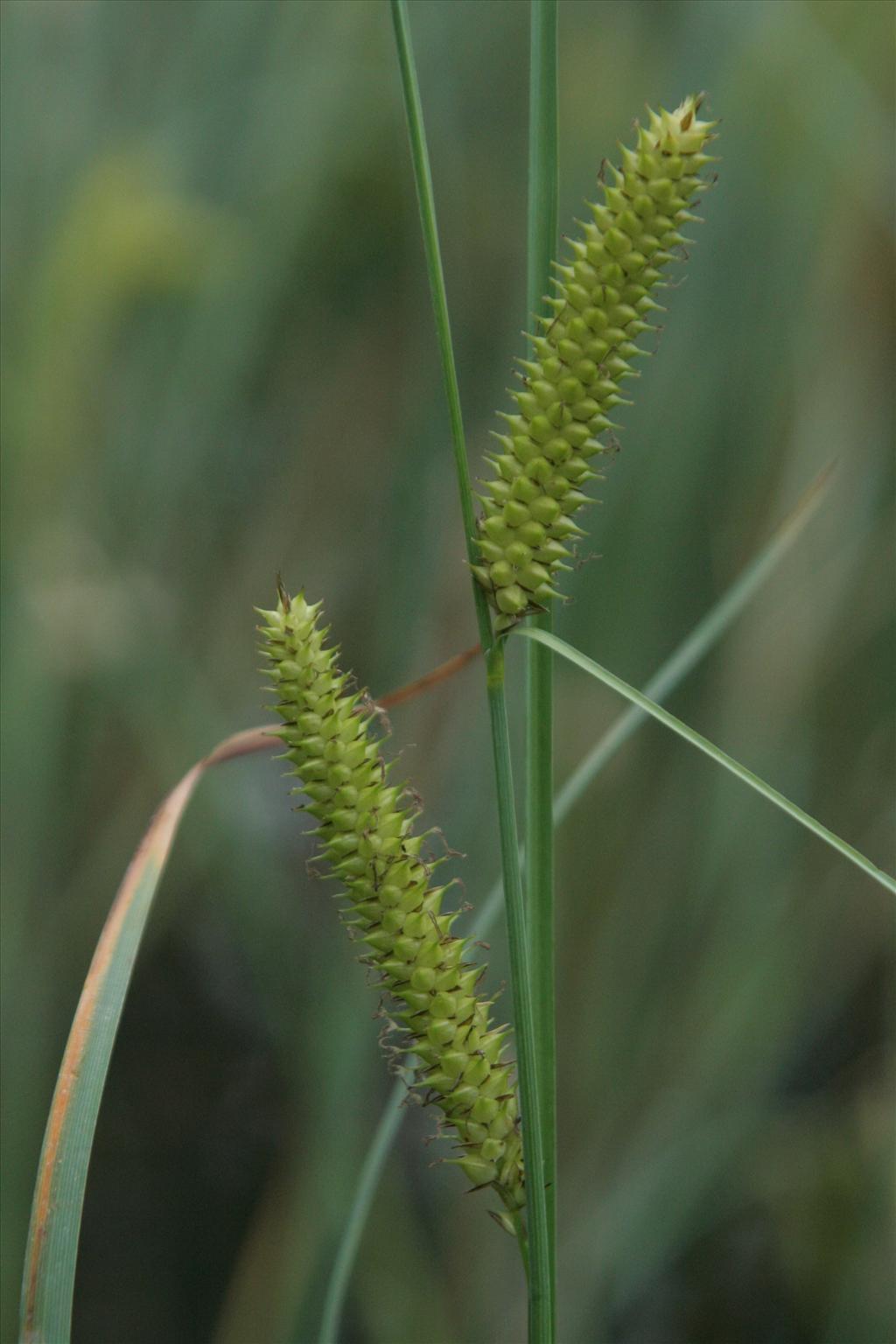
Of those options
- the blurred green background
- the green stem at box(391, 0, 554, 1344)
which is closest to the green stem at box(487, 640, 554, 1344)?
the green stem at box(391, 0, 554, 1344)

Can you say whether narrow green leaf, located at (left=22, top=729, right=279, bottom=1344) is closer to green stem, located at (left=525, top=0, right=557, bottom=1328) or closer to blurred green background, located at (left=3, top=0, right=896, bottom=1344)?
green stem, located at (left=525, top=0, right=557, bottom=1328)

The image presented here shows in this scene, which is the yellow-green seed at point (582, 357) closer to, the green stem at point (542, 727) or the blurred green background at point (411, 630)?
the green stem at point (542, 727)

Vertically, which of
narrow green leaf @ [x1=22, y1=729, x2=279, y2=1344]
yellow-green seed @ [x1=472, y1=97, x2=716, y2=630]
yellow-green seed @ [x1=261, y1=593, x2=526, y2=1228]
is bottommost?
narrow green leaf @ [x1=22, y1=729, x2=279, y2=1344]

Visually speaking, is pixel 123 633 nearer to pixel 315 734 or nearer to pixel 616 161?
pixel 616 161

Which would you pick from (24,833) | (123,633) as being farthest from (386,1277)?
(123,633)

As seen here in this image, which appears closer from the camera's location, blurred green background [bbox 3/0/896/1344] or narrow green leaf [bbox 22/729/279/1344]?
narrow green leaf [bbox 22/729/279/1344]

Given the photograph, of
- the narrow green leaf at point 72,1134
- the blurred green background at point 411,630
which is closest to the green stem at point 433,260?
the narrow green leaf at point 72,1134
